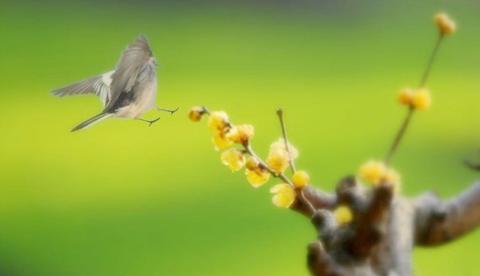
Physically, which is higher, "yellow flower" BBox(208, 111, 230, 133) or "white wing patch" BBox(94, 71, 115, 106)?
"white wing patch" BBox(94, 71, 115, 106)

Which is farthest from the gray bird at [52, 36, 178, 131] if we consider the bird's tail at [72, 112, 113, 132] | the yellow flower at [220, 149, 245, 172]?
the yellow flower at [220, 149, 245, 172]

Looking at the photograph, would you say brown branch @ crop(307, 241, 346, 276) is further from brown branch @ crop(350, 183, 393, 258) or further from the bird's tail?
the bird's tail

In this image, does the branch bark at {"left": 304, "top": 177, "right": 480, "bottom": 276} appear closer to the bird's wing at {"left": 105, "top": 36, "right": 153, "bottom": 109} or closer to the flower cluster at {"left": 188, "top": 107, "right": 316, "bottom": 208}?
the flower cluster at {"left": 188, "top": 107, "right": 316, "bottom": 208}

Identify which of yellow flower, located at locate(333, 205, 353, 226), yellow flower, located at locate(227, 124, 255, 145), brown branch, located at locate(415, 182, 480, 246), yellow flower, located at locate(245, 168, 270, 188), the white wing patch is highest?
→ the white wing patch

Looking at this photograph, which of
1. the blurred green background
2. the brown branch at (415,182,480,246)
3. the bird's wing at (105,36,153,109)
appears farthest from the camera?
the blurred green background

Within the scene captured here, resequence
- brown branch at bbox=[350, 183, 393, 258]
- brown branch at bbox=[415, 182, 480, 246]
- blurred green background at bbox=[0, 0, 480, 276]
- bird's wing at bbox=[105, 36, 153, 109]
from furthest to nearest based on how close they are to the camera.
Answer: blurred green background at bbox=[0, 0, 480, 276], bird's wing at bbox=[105, 36, 153, 109], brown branch at bbox=[415, 182, 480, 246], brown branch at bbox=[350, 183, 393, 258]

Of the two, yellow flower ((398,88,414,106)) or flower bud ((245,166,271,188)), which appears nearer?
yellow flower ((398,88,414,106))

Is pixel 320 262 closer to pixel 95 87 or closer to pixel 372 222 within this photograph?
pixel 372 222

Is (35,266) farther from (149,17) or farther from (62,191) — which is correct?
(149,17)

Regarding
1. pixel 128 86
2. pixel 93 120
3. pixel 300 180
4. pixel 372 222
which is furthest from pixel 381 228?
pixel 93 120

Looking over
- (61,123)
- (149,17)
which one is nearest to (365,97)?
(149,17)
